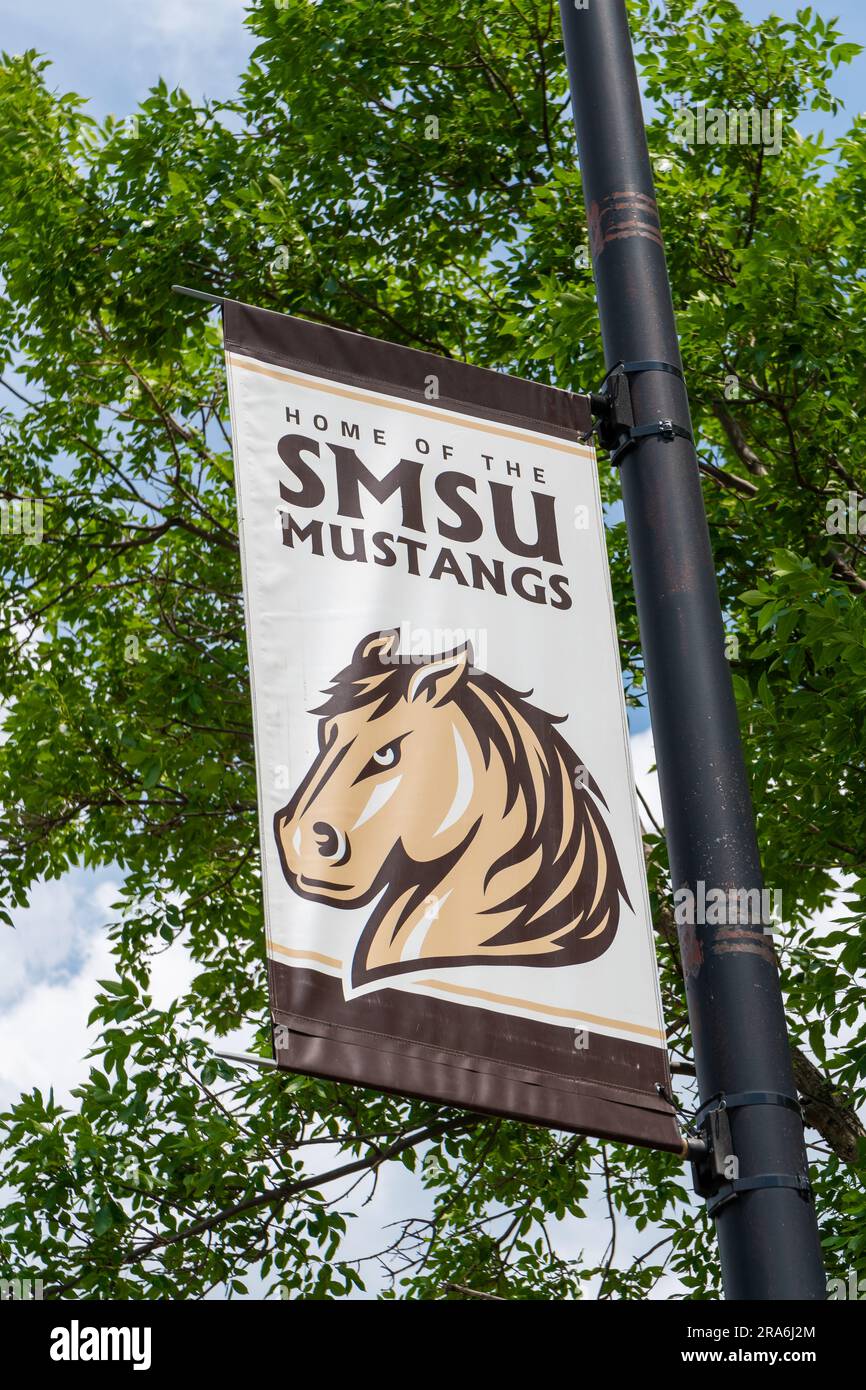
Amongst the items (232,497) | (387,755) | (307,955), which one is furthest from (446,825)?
(232,497)

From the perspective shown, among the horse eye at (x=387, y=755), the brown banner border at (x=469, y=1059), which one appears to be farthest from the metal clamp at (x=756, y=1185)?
the horse eye at (x=387, y=755)

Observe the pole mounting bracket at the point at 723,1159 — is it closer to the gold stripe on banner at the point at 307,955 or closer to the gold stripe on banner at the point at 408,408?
the gold stripe on banner at the point at 307,955

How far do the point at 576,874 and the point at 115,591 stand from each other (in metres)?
8.16

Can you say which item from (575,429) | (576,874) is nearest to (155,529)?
(575,429)

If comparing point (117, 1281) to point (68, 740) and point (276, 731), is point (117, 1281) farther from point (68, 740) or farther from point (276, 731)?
point (276, 731)

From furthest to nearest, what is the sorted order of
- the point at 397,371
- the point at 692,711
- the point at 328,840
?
1. the point at 397,371
2. the point at 692,711
3. the point at 328,840

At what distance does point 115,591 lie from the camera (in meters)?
11.3

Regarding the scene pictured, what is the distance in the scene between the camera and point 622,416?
4.14 meters

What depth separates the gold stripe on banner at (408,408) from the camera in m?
4.07

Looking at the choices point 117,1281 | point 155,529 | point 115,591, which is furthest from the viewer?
point 115,591

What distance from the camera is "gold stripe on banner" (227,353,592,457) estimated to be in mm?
4070

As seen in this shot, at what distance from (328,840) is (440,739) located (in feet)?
1.49

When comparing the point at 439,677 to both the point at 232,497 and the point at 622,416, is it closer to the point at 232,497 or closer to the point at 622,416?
the point at 622,416

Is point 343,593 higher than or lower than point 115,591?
lower
